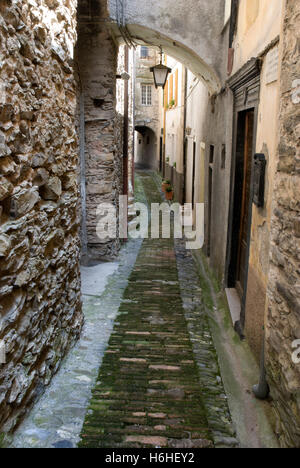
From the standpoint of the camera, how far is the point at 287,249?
111 inches

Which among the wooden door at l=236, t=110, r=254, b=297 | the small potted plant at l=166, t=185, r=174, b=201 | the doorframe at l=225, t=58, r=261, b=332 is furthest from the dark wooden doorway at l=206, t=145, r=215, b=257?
the small potted plant at l=166, t=185, r=174, b=201

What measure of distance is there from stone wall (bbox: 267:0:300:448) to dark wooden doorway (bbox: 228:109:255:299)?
231 centimetres

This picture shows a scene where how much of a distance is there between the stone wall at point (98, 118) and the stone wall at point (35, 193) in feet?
10.8

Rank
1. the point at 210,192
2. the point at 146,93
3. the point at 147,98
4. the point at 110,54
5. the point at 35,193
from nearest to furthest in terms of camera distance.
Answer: the point at 35,193
the point at 110,54
the point at 210,192
the point at 146,93
the point at 147,98

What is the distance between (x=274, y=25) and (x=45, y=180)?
98.8 inches

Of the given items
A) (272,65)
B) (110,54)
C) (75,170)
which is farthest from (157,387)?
(110,54)

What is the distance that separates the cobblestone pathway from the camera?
3.07 metres

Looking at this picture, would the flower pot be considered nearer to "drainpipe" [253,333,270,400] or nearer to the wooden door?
the wooden door

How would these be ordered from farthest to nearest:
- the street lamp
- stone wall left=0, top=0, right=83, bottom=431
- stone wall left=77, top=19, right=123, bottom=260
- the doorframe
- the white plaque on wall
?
the street lamp < stone wall left=77, top=19, right=123, bottom=260 < the doorframe < the white plaque on wall < stone wall left=0, top=0, right=83, bottom=431

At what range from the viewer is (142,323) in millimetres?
5207

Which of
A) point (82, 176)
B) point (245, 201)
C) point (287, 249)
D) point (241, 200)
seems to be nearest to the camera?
point (287, 249)

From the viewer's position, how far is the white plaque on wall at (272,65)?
368 cm

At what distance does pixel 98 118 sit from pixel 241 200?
3.11 metres

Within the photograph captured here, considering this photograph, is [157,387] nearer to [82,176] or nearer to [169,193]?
[82,176]
